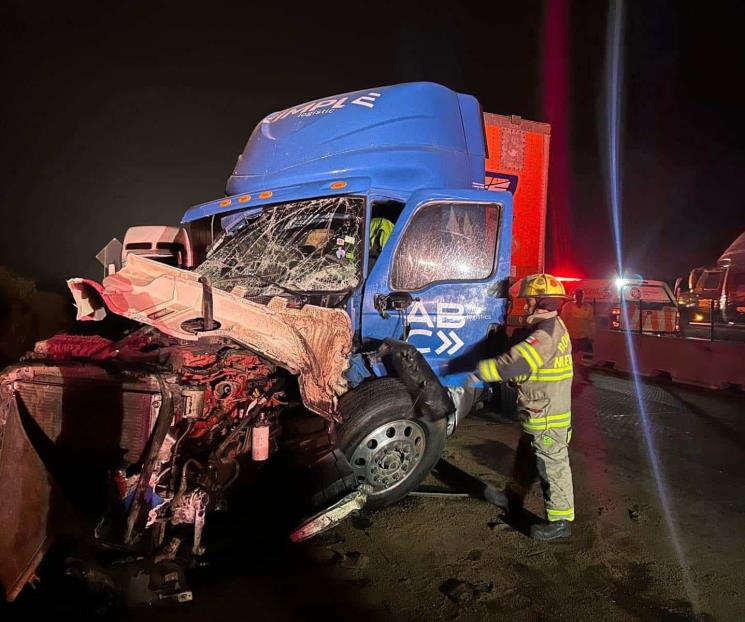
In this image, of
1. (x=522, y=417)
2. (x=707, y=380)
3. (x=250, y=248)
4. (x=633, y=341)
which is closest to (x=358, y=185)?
(x=250, y=248)

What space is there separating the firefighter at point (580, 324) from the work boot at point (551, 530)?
28.0 ft

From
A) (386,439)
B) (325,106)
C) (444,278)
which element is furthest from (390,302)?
(325,106)

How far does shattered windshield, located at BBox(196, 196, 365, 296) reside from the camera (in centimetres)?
414

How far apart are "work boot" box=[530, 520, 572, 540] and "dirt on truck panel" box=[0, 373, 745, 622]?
0.06 metres

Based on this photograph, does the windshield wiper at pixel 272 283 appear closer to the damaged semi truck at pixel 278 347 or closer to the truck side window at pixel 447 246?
the damaged semi truck at pixel 278 347

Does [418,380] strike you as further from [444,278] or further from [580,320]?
[580,320]

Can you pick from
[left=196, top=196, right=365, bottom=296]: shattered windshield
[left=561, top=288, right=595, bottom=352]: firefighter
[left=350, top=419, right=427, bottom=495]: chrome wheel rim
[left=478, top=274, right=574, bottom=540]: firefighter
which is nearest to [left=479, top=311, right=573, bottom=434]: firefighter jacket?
[left=478, top=274, right=574, bottom=540]: firefighter

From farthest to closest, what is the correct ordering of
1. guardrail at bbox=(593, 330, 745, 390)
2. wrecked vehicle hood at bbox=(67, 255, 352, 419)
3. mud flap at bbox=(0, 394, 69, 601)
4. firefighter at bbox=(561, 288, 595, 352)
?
firefighter at bbox=(561, 288, 595, 352), guardrail at bbox=(593, 330, 745, 390), wrecked vehicle hood at bbox=(67, 255, 352, 419), mud flap at bbox=(0, 394, 69, 601)

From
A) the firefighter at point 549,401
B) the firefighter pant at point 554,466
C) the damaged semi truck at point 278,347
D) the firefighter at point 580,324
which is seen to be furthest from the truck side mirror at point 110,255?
the firefighter at point 580,324

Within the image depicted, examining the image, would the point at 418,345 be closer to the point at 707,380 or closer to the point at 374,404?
the point at 374,404

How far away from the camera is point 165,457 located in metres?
2.93

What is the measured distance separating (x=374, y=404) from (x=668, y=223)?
42470 mm

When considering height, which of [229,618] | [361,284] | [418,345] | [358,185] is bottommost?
[229,618]

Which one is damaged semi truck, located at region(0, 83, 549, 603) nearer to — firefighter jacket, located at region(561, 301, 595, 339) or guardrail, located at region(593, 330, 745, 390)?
guardrail, located at region(593, 330, 745, 390)
